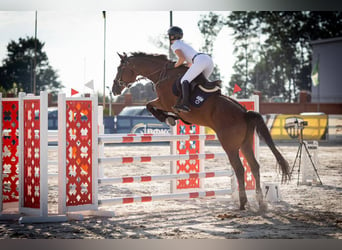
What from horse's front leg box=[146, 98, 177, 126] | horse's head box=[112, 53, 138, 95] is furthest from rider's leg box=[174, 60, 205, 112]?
horse's head box=[112, 53, 138, 95]

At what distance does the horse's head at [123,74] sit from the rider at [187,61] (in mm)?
539

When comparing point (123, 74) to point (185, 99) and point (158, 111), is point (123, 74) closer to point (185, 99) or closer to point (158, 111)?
point (158, 111)

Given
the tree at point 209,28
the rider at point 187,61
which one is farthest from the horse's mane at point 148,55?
the tree at point 209,28

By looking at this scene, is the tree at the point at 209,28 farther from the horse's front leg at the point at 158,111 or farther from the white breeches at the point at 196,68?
the white breeches at the point at 196,68

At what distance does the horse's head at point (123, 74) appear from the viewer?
18.6ft

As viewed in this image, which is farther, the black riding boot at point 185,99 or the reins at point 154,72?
the reins at point 154,72

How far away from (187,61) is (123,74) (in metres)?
0.70

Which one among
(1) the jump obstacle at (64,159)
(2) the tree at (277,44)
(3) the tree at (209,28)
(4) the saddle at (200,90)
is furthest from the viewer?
(2) the tree at (277,44)

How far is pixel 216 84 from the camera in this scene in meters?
5.27

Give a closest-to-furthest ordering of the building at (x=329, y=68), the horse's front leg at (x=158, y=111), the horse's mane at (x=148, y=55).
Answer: the horse's front leg at (x=158, y=111) < the horse's mane at (x=148, y=55) < the building at (x=329, y=68)

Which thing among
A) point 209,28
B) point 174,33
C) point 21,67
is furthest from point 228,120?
point 21,67

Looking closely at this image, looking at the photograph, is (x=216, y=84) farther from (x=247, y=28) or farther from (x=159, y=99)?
(x=247, y=28)

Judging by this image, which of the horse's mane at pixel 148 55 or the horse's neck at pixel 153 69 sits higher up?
the horse's mane at pixel 148 55

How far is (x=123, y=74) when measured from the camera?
18.7 ft
